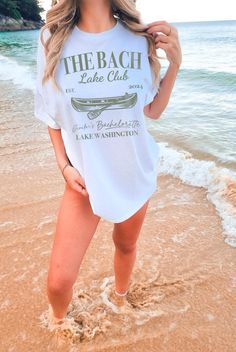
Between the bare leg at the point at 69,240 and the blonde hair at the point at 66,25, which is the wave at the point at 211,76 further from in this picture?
the bare leg at the point at 69,240

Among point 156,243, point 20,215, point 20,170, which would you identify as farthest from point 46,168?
point 156,243

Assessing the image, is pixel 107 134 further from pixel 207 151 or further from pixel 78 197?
pixel 207 151

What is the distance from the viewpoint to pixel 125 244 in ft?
8.04

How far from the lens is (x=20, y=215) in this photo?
4.10 metres

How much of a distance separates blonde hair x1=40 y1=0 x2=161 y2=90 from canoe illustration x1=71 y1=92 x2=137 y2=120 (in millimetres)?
141

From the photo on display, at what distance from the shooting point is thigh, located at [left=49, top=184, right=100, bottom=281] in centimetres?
215

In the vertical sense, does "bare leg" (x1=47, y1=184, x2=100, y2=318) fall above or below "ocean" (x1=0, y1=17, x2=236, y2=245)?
above

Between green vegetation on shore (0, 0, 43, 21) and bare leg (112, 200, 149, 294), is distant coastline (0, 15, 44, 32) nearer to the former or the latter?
Answer: green vegetation on shore (0, 0, 43, 21)

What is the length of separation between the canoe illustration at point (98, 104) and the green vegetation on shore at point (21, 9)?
89.0 m

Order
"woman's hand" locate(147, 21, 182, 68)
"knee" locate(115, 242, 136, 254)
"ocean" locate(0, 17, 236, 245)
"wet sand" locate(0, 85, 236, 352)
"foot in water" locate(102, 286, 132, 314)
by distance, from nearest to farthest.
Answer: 1. "woman's hand" locate(147, 21, 182, 68)
2. "knee" locate(115, 242, 136, 254)
3. "wet sand" locate(0, 85, 236, 352)
4. "foot in water" locate(102, 286, 132, 314)
5. "ocean" locate(0, 17, 236, 245)

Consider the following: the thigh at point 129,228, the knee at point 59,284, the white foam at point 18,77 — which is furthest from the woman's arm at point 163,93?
the white foam at point 18,77

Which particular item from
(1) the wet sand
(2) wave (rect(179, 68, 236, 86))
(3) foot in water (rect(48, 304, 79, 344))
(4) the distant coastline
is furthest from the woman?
(4) the distant coastline

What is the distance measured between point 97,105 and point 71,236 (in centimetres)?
73

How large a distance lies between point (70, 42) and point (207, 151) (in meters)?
4.60
